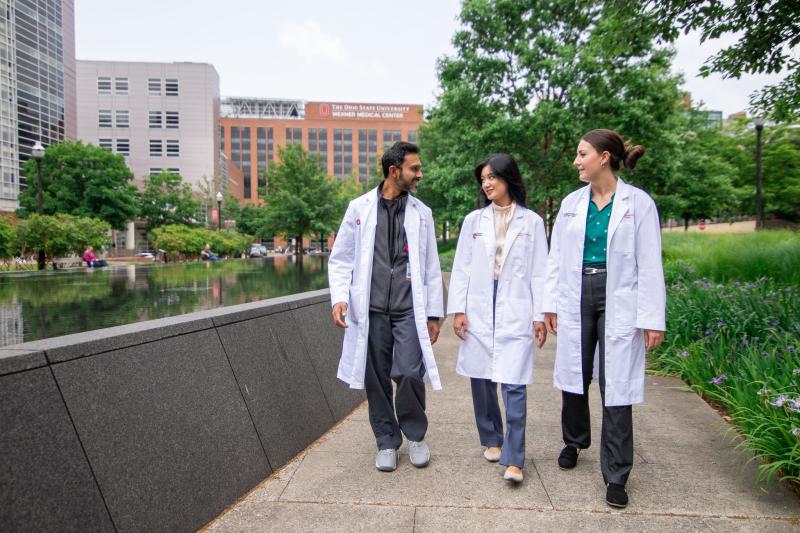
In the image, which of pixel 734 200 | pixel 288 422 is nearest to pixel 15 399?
pixel 288 422

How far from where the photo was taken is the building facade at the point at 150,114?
77250mm

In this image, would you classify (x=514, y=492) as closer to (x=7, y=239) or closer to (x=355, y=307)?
(x=355, y=307)

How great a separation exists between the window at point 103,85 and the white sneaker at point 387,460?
87786mm

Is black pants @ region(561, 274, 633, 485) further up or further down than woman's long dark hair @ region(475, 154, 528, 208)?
further down

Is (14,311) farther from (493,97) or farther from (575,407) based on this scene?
(493,97)

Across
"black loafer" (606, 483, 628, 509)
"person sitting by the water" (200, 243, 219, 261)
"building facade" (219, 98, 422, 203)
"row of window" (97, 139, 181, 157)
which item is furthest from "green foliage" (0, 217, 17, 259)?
"building facade" (219, 98, 422, 203)

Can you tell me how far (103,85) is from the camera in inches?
3066

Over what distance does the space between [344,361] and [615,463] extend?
1.80 m

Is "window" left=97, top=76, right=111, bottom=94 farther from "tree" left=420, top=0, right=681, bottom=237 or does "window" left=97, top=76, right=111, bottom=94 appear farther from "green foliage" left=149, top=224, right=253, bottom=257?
"tree" left=420, top=0, right=681, bottom=237

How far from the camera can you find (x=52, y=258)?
24.1 metres

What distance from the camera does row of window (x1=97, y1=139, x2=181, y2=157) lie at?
7725 cm

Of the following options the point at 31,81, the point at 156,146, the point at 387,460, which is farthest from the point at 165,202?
the point at 387,460

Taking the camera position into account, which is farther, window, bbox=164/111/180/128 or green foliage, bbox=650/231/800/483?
window, bbox=164/111/180/128

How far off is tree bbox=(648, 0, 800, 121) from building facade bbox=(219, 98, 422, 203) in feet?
406
